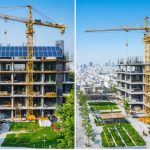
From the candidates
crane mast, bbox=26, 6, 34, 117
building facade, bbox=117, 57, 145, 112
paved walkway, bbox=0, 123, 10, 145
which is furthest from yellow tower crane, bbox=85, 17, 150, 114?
paved walkway, bbox=0, 123, 10, 145

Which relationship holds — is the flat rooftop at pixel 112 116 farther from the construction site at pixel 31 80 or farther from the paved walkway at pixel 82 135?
the construction site at pixel 31 80

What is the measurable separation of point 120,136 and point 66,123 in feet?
2.82

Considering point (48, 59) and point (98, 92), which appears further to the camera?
point (48, 59)

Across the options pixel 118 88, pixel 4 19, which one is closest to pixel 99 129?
pixel 118 88

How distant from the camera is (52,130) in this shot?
6250 mm

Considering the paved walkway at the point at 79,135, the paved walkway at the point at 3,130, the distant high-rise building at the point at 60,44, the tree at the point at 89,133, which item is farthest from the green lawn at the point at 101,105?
the paved walkway at the point at 3,130

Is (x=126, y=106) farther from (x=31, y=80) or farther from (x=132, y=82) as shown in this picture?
(x=31, y=80)

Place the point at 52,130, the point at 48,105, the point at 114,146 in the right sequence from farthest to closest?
the point at 48,105
the point at 52,130
the point at 114,146

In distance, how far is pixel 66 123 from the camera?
591 cm

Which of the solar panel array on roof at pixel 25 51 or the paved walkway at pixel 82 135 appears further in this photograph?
the solar panel array on roof at pixel 25 51

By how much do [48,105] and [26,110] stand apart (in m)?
0.40

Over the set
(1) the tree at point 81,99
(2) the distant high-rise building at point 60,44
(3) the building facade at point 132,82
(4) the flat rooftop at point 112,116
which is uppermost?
(2) the distant high-rise building at point 60,44

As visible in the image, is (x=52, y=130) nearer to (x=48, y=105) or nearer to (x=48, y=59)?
(x=48, y=105)

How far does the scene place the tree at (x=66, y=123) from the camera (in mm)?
5758
